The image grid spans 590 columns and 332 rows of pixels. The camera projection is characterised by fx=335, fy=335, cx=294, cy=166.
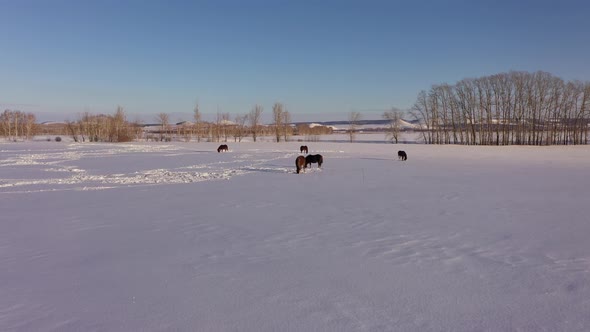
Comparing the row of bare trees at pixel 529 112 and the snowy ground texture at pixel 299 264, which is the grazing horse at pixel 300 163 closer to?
the snowy ground texture at pixel 299 264

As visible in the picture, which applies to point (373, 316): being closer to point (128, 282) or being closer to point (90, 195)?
point (128, 282)

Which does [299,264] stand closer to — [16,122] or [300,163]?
[300,163]

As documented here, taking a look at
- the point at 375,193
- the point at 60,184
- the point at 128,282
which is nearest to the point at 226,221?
the point at 128,282

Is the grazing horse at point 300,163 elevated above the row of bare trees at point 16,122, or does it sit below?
below

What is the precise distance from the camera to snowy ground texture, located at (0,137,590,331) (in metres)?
3.19

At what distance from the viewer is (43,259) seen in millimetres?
4879

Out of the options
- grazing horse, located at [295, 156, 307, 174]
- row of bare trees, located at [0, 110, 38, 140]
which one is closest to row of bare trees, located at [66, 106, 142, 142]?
row of bare trees, located at [0, 110, 38, 140]

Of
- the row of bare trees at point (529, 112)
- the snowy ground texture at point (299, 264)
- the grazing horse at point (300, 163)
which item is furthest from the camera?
the row of bare trees at point (529, 112)

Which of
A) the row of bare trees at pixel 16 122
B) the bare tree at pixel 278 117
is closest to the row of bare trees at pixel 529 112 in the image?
the bare tree at pixel 278 117

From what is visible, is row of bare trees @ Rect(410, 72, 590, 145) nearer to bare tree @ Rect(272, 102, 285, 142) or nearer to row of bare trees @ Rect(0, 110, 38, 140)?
bare tree @ Rect(272, 102, 285, 142)

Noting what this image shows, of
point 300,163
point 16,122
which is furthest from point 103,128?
point 300,163

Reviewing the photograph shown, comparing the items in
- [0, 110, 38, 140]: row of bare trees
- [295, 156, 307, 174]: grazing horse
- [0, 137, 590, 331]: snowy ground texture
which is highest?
[0, 110, 38, 140]: row of bare trees

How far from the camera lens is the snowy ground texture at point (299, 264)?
3.19m

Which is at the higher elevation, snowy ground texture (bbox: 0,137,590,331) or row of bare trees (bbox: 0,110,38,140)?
row of bare trees (bbox: 0,110,38,140)
